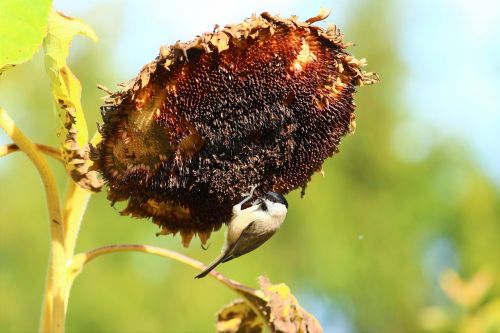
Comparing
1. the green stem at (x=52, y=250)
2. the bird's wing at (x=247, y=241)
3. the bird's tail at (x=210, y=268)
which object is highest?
the bird's wing at (x=247, y=241)

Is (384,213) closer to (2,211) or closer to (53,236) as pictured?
(2,211)

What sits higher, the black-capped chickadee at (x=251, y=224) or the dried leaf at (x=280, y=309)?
the black-capped chickadee at (x=251, y=224)

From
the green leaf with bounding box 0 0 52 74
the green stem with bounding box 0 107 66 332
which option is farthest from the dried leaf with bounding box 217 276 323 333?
Result: the green leaf with bounding box 0 0 52 74

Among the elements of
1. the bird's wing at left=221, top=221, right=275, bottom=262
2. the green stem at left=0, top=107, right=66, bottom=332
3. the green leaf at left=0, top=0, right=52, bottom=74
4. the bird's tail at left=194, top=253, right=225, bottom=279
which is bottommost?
the green stem at left=0, top=107, right=66, bottom=332

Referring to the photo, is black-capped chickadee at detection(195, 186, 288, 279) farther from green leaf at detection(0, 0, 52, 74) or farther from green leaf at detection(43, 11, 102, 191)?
green leaf at detection(0, 0, 52, 74)

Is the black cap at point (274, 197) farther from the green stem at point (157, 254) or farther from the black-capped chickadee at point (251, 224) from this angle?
the green stem at point (157, 254)

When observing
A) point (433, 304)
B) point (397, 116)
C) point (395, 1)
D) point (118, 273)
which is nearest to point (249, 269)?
point (118, 273)

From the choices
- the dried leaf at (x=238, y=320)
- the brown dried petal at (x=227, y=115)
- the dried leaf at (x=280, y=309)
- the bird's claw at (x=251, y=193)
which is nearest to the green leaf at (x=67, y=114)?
the brown dried petal at (x=227, y=115)
